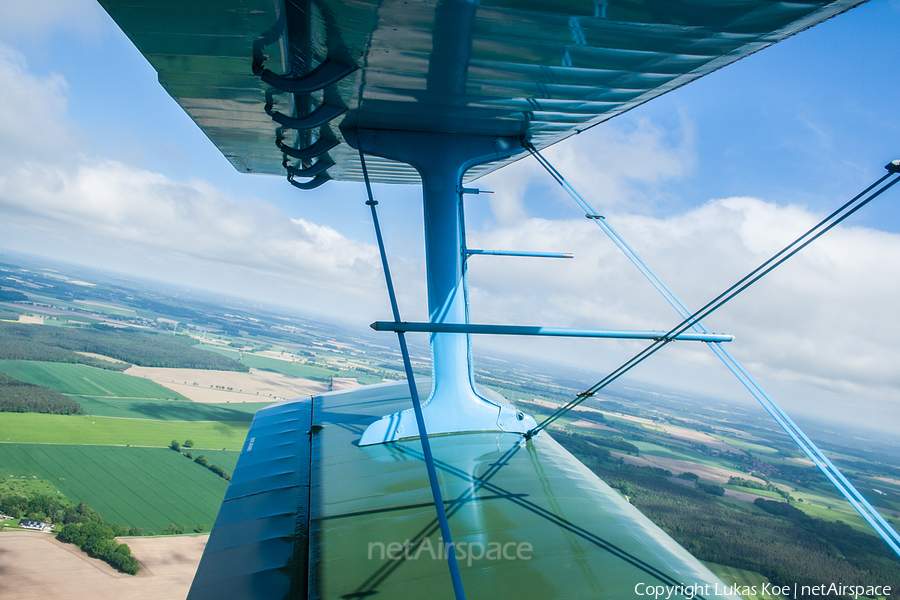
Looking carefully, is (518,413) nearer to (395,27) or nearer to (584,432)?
(395,27)

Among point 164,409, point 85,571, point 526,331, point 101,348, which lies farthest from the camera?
point 101,348

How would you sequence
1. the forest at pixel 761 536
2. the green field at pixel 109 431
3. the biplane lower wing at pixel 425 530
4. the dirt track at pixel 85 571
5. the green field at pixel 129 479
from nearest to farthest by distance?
the biplane lower wing at pixel 425 530 < the forest at pixel 761 536 < the dirt track at pixel 85 571 < the green field at pixel 129 479 < the green field at pixel 109 431

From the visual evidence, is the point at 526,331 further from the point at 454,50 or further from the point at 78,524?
the point at 78,524

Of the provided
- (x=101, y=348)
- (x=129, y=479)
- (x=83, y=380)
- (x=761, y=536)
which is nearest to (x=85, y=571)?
(x=129, y=479)

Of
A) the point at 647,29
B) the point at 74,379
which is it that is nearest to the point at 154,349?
the point at 74,379

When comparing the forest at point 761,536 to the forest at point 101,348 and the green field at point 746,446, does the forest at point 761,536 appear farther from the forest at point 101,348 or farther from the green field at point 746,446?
the forest at point 101,348

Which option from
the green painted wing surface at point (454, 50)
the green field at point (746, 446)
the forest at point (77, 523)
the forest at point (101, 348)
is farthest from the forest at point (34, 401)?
the green field at point (746, 446)
